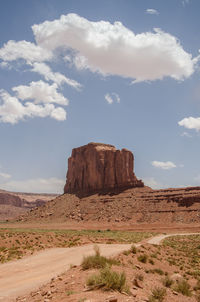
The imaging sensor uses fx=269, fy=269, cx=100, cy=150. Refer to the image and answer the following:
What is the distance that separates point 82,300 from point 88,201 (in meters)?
79.4

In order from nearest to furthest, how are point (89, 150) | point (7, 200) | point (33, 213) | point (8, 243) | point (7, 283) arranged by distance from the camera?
point (7, 283) → point (8, 243) → point (33, 213) → point (89, 150) → point (7, 200)

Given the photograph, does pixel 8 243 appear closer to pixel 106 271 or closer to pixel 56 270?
pixel 56 270

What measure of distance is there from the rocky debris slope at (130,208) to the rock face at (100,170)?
14.9 ft

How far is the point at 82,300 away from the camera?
6.97 metres

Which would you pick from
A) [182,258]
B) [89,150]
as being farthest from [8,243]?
[89,150]

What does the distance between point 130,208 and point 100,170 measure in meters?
23.0

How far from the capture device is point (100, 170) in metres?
93.8

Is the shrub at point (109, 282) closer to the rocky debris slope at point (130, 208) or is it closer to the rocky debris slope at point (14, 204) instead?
the rocky debris slope at point (130, 208)

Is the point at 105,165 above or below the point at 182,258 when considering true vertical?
above

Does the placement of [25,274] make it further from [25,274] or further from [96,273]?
[96,273]

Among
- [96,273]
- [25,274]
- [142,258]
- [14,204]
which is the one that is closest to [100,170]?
[142,258]

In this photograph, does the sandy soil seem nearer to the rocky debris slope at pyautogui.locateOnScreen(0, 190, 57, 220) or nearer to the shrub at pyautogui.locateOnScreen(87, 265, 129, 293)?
the shrub at pyautogui.locateOnScreen(87, 265, 129, 293)

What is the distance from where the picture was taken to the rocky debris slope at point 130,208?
6681 cm

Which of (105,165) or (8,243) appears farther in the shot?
(105,165)
